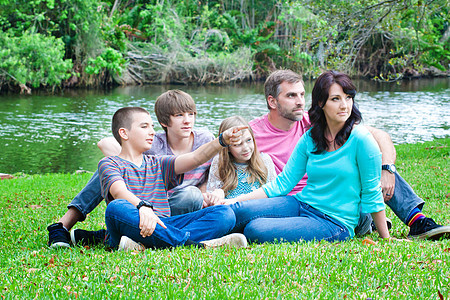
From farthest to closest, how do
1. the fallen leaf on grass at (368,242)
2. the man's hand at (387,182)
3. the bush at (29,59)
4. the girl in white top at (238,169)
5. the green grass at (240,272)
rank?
1. the bush at (29,59)
2. the girl in white top at (238,169)
3. the man's hand at (387,182)
4. the fallen leaf on grass at (368,242)
5. the green grass at (240,272)

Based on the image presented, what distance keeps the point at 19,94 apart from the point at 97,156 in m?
14.0

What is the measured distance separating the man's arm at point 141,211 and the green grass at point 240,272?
0.60 ft

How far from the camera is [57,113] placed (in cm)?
2145

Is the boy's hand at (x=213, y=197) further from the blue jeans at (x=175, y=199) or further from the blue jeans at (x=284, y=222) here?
the blue jeans at (x=284, y=222)

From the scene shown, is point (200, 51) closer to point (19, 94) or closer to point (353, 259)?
→ point (19, 94)

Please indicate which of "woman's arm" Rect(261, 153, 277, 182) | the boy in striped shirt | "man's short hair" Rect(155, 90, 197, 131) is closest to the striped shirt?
the boy in striped shirt

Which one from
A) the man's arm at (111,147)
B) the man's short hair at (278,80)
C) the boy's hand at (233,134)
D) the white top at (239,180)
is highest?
the man's short hair at (278,80)

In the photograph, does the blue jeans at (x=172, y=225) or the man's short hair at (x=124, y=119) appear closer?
the blue jeans at (x=172, y=225)

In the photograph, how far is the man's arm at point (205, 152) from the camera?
424 centimetres

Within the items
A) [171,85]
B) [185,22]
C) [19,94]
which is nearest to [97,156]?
[19,94]

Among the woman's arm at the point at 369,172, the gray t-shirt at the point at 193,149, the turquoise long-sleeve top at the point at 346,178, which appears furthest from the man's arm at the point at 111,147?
the woman's arm at the point at 369,172

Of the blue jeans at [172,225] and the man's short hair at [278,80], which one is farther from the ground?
the man's short hair at [278,80]

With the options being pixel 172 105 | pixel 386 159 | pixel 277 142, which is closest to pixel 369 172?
pixel 386 159

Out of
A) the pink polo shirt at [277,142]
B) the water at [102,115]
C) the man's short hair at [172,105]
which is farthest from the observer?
the water at [102,115]
